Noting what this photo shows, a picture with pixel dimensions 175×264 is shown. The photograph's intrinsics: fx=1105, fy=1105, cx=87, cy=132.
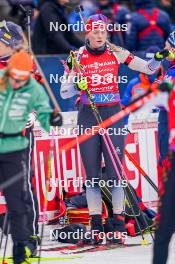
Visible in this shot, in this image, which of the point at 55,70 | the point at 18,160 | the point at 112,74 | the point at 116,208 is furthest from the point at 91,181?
the point at 55,70

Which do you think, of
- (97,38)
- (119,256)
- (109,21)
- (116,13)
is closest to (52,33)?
(109,21)

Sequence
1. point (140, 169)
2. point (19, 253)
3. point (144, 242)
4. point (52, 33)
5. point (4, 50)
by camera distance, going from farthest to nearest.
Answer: point (52, 33), point (140, 169), point (144, 242), point (4, 50), point (19, 253)

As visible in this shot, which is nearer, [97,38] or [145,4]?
[97,38]

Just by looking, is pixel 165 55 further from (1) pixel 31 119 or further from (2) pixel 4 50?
Answer: (2) pixel 4 50

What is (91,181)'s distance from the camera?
11.2 m

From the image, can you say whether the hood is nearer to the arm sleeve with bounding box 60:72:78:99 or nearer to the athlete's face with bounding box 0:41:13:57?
the arm sleeve with bounding box 60:72:78:99

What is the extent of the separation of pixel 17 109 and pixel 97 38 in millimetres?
2184

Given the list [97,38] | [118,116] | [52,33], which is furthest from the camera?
[52,33]

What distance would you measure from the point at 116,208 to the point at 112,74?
4.46 ft

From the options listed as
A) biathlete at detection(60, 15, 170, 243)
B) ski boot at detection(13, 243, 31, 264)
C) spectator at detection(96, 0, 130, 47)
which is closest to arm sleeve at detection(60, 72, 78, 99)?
biathlete at detection(60, 15, 170, 243)

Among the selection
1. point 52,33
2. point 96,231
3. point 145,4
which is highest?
point 145,4

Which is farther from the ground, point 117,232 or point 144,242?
point 117,232

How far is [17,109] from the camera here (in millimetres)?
9078

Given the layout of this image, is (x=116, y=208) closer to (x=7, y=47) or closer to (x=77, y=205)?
(x=77, y=205)
